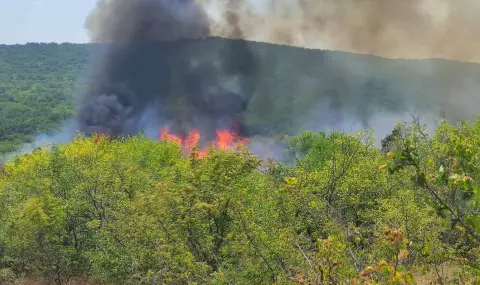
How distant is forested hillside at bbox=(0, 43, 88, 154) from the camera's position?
96281 millimetres

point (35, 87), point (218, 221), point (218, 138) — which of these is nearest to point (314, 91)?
point (218, 138)

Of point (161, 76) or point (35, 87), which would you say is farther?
point (35, 87)

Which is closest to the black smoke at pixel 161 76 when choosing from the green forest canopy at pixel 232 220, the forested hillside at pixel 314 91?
the forested hillside at pixel 314 91

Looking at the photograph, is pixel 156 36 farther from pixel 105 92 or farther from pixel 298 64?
pixel 298 64

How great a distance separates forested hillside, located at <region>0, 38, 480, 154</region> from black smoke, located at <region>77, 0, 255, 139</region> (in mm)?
969

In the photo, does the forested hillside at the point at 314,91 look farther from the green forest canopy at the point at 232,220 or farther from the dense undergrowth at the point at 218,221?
the dense undergrowth at the point at 218,221

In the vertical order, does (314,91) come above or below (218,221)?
above

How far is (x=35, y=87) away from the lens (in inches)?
5084

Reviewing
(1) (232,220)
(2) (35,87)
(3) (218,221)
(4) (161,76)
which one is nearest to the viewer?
(1) (232,220)

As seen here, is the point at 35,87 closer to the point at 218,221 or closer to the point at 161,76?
the point at 161,76

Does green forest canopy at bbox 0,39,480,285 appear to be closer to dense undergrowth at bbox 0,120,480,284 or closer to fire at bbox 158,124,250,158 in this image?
dense undergrowth at bbox 0,120,480,284

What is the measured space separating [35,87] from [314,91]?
76378 millimetres

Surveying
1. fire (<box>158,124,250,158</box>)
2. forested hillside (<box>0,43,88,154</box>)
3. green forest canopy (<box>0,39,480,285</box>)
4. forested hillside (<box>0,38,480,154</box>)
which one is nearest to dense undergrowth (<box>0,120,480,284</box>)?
green forest canopy (<box>0,39,480,285</box>)

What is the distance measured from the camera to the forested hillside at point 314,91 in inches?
3396
